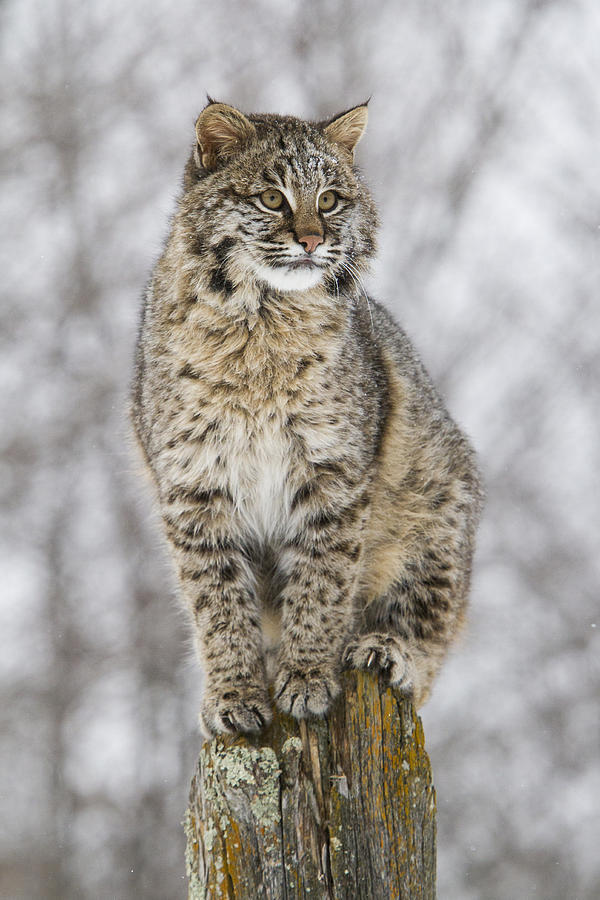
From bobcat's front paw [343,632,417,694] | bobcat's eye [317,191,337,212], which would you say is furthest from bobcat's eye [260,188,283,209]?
bobcat's front paw [343,632,417,694]

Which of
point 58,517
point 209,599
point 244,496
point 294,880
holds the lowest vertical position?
point 294,880

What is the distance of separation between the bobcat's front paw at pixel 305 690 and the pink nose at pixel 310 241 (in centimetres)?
161

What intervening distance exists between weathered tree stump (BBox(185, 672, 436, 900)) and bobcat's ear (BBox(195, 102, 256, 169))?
2.27m

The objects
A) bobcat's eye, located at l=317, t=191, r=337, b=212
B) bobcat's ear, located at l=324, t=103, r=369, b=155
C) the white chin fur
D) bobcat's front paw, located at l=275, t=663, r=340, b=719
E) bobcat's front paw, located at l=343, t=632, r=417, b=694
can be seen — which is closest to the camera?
bobcat's front paw, located at l=275, t=663, r=340, b=719

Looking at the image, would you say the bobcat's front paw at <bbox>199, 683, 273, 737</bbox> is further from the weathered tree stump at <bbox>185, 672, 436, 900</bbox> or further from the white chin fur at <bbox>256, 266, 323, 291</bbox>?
the white chin fur at <bbox>256, 266, 323, 291</bbox>

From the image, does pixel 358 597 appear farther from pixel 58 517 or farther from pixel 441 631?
pixel 58 517

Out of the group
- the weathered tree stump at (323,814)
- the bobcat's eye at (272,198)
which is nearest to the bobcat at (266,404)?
the bobcat's eye at (272,198)

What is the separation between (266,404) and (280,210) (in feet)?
2.56

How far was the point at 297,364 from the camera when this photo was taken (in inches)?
153

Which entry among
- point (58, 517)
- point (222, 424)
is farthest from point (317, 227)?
point (58, 517)

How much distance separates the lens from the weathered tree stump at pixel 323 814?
291cm

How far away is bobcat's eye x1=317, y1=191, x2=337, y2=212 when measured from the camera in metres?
3.95

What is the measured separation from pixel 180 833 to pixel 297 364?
17.9 feet

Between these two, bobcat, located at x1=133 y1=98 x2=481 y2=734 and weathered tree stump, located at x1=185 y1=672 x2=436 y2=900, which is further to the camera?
bobcat, located at x1=133 y1=98 x2=481 y2=734
